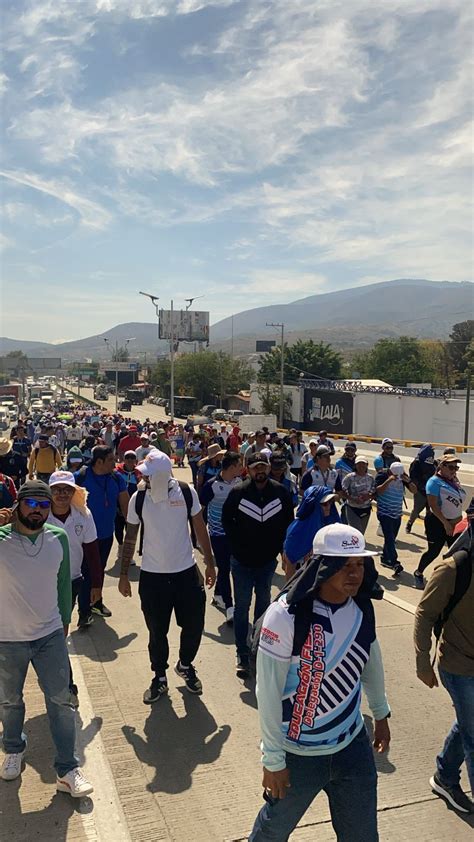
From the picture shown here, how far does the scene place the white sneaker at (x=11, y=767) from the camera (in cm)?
393

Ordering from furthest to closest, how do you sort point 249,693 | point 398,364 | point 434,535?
point 398,364, point 434,535, point 249,693

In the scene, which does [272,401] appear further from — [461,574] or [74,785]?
[461,574]

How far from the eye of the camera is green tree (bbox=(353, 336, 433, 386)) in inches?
3565

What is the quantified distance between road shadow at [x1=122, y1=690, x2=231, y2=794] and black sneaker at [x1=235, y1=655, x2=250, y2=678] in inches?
19.8

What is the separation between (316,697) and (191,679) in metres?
2.80

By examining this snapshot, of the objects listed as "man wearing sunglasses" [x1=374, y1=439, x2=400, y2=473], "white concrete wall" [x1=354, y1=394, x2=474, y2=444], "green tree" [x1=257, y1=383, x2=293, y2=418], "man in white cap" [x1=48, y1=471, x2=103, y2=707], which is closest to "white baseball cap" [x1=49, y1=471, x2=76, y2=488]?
"man in white cap" [x1=48, y1=471, x2=103, y2=707]

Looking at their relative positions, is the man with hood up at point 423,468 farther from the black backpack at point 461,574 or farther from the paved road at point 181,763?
the black backpack at point 461,574

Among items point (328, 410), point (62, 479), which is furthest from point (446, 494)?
point (328, 410)

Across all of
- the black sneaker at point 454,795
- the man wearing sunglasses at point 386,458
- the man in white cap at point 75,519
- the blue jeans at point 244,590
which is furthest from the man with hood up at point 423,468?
the black sneaker at point 454,795

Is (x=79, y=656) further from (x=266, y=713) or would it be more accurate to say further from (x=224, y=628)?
(x=266, y=713)

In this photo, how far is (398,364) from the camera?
310ft

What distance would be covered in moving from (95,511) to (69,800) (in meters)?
3.35

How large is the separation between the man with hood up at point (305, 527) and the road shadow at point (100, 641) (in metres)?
1.82

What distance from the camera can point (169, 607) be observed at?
201 inches
